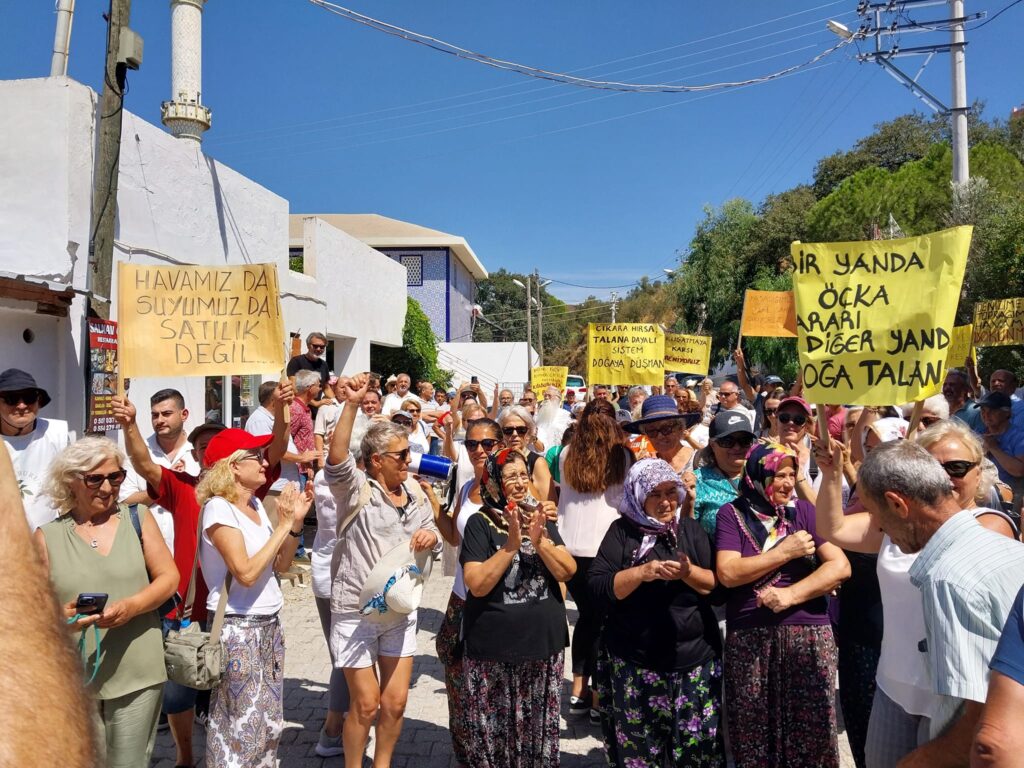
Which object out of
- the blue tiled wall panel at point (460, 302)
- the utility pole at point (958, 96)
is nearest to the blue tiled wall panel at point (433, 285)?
the blue tiled wall panel at point (460, 302)

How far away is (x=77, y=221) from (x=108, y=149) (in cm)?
80

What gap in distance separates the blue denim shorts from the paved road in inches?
21.1

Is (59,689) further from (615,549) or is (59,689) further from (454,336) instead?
(454,336)

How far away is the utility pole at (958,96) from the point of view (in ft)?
52.9

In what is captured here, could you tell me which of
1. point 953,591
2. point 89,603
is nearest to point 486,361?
point 89,603

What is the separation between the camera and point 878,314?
13.8 ft

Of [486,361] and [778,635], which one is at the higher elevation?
Result: [486,361]

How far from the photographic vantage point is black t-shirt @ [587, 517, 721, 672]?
3564 millimetres

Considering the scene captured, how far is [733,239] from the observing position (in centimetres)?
3462

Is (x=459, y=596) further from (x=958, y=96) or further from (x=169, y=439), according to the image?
(x=958, y=96)

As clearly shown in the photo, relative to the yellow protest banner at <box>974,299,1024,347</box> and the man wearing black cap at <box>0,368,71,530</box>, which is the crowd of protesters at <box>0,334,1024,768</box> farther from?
the yellow protest banner at <box>974,299,1024,347</box>

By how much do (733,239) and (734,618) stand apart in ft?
109

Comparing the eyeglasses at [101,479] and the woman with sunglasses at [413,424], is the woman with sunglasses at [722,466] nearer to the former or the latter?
the woman with sunglasses at [413,424]

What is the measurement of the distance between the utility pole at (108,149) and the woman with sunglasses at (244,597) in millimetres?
4774
